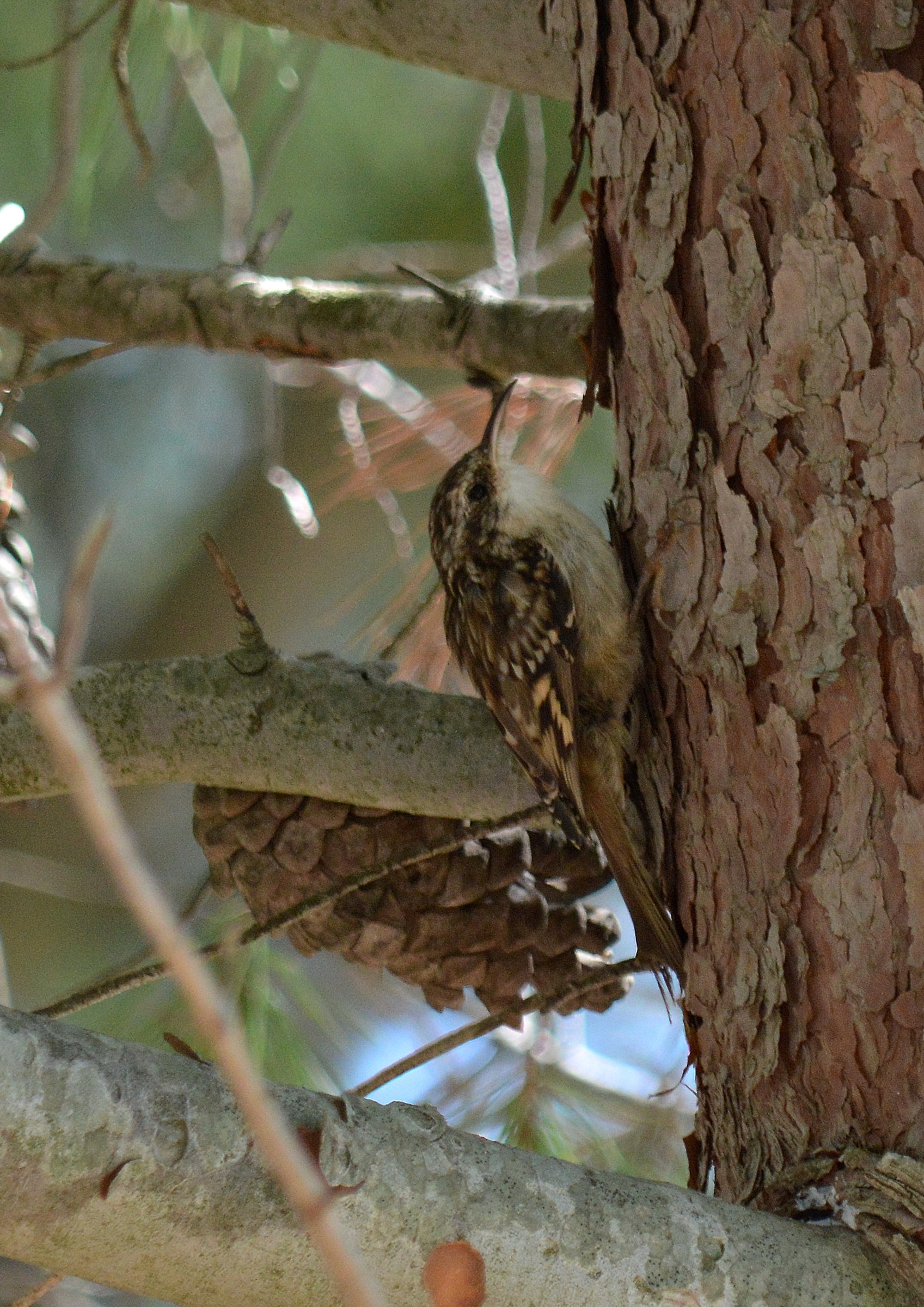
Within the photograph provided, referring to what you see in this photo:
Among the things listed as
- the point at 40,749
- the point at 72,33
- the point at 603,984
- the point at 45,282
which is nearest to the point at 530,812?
the point at 603,984

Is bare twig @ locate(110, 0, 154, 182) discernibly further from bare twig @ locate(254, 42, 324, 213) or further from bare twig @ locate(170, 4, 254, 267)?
bare twig @ locate(170, 4, 254, 267)

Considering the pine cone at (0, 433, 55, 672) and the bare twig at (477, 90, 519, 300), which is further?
the bare twig at (477, 90, 519, 300)

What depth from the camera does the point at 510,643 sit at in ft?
6.72

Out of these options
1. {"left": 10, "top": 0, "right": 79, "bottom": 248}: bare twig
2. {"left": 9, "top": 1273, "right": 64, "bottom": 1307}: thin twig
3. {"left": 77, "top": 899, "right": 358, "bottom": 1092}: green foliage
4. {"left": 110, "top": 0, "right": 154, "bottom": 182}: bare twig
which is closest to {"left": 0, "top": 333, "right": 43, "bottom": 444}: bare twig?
{"left": 10, "top": 0, "right": 79, "bottom": 248}: bare twig

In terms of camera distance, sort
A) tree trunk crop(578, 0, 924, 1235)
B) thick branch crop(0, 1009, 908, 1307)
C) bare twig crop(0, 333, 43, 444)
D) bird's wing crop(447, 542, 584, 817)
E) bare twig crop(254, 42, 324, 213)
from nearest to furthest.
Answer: thick branch crop(0, 1009, 908, 1307) → tree trunk crop(578, 0, 924, 1235) → bird's wing crop(447, 542, 584, 817) → bare twig crop(0, 333, 43, 444) → bare twig crop(254, 42, 324, 213)

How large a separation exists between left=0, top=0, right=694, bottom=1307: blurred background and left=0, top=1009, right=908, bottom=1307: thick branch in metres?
1.00

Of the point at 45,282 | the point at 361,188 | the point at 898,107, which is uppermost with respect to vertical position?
the point at 361,188

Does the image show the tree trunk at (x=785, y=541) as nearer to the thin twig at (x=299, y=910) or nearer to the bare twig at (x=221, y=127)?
the thin twig at (x=299, y=910)

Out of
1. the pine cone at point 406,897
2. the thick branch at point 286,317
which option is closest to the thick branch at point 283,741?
the pine cone at point 406,897

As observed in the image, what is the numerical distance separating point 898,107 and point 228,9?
98 centimetres

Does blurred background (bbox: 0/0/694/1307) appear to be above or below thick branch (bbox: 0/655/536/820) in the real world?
above

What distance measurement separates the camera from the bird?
5.68 feet

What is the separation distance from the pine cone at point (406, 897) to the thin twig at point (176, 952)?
1360 mm

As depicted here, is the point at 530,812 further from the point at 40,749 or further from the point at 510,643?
the point at 40,749
